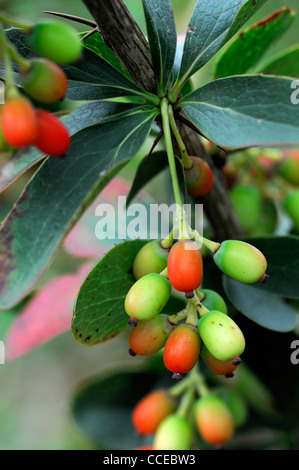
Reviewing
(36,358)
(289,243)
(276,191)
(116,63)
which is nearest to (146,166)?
(116,63)

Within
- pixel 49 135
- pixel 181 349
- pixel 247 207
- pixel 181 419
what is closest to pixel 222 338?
pixel 181 349

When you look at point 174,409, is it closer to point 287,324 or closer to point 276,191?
point 287,324

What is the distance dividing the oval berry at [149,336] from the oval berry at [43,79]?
27 cm

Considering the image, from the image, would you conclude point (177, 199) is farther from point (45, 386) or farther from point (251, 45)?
point (45, 386)

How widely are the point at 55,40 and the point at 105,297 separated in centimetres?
30

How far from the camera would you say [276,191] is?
3.43 feet

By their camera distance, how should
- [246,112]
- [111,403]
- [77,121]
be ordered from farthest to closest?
[111,403]
[77,121]
[246,112]

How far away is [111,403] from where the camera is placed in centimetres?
116

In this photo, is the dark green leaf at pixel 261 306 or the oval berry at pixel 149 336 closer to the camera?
the oval berry at pixel 149 336

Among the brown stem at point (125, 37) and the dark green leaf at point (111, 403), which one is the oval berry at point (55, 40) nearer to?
the brown stem at point (125, 37)

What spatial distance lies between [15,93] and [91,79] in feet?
0.60

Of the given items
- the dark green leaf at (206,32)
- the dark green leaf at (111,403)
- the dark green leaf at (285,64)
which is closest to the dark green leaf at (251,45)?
the dark green leaf at (285,64)

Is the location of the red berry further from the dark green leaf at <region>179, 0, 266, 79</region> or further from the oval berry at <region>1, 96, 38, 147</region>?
the dark green leaf at <region>179, 0, 266, 79</region>

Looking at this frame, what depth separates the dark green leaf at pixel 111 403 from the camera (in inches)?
45.0
